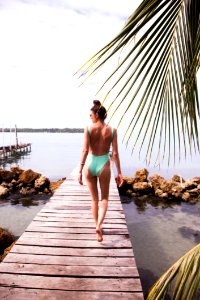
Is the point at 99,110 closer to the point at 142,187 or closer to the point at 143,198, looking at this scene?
the point at 143,198

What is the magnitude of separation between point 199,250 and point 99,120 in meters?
2.39

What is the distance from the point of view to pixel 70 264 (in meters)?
3.01

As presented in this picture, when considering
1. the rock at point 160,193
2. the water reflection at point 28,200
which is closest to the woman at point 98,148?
the water reflection at point 28,200

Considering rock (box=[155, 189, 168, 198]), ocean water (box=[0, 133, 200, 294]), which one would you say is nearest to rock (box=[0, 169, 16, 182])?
ocean water (box=[0, 133, 200, 294])

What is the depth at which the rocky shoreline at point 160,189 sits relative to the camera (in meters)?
15.0

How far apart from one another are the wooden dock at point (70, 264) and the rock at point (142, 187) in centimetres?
1101

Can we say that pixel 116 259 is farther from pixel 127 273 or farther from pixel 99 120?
pixel 99 120

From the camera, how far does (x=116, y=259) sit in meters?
3.12

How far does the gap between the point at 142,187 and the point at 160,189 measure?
1.15 m

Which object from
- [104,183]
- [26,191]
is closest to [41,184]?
[26,191]

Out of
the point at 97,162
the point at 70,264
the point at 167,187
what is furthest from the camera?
the point at 167,187

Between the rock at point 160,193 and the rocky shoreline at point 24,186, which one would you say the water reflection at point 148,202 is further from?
the rocky shoreline at point 24,186

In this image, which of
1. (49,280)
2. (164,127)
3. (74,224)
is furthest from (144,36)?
(74,224)

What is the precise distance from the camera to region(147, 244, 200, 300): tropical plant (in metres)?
0.80
